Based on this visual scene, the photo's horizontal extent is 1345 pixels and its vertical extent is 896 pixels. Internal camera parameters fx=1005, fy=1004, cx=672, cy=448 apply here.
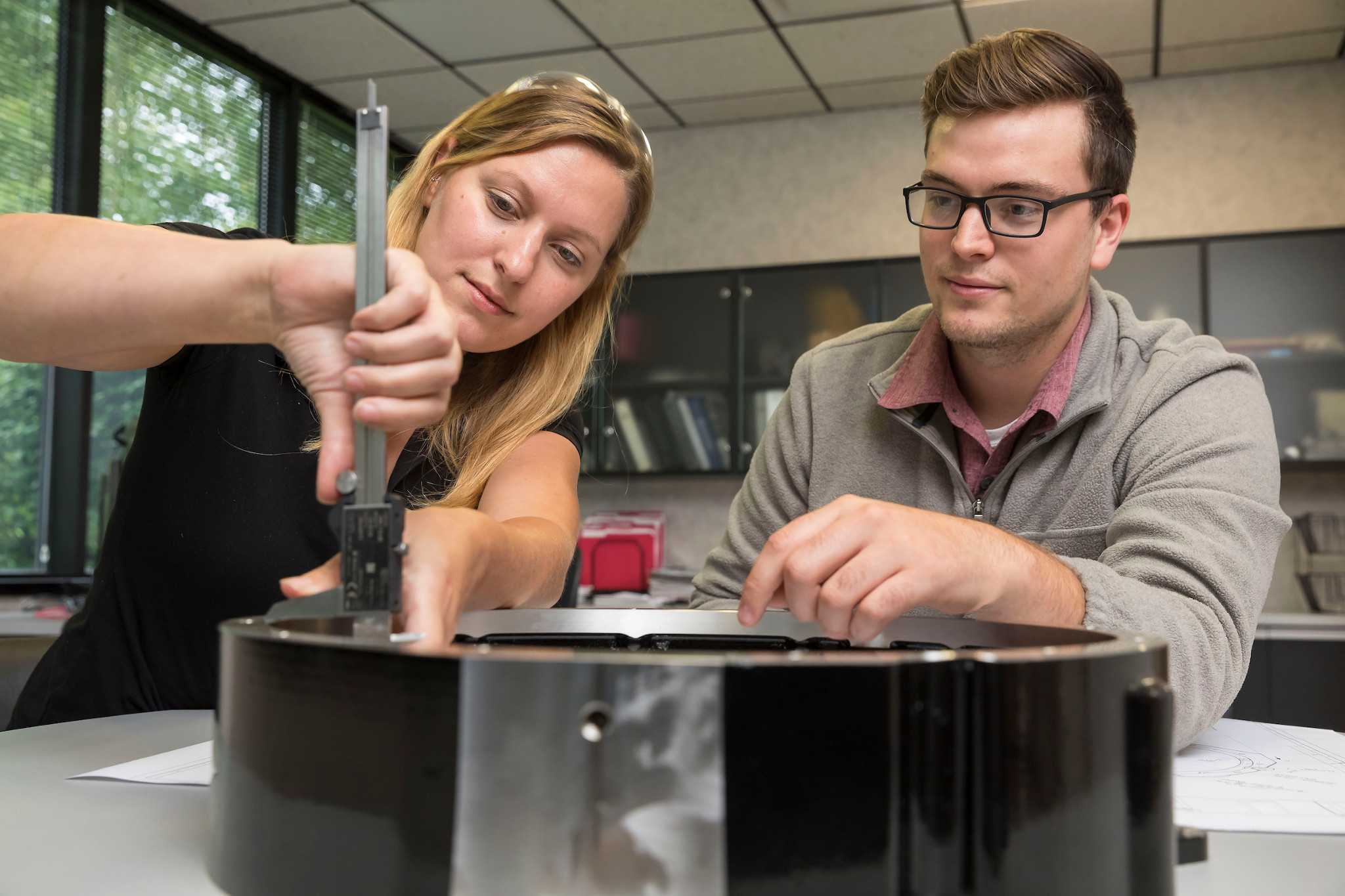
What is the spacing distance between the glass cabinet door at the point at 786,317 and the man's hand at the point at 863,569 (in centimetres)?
292

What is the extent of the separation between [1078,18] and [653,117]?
1630 mm

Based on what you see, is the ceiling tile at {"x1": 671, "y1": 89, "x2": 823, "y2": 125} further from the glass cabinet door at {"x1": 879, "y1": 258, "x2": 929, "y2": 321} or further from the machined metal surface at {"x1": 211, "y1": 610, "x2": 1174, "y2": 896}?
the machined metal surface at {"x1": 211, "y1": 610, "x2": 1174, "y2": 896}

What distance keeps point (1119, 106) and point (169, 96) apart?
2.89 m

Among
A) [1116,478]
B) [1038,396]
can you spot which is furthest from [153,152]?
[1116,478]

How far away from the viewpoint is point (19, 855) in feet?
1.69

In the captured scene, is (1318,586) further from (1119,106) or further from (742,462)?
(1119,106)

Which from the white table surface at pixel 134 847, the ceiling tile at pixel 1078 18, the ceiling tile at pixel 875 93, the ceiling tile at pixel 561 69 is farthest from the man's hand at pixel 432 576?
the ceiling tile at pixel 875 93

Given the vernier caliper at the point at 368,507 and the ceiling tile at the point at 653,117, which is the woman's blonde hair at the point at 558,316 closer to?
the vernier caliper at the point at 368,507

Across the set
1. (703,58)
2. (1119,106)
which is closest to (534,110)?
(1119,106)

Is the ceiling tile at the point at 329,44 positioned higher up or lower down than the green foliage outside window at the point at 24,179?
higher up

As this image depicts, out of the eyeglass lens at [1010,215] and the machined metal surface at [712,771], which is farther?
the eyeglass lens at [1010,215]

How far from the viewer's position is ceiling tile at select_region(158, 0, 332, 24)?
3.08m

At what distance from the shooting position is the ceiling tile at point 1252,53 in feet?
10.8

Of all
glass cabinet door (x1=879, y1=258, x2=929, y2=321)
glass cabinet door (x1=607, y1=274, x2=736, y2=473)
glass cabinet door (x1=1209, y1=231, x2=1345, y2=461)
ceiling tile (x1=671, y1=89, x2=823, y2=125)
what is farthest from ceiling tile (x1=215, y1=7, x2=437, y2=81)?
glass cabinet door (x1=1209, y1=231, x2=1345, y2=461)
